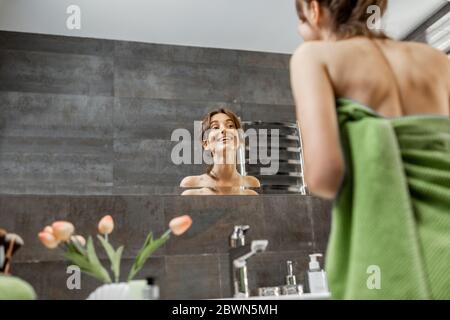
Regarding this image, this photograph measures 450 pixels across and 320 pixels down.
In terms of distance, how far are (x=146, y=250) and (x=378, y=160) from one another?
611 mm

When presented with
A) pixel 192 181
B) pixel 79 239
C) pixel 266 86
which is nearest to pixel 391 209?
pixel 79 239

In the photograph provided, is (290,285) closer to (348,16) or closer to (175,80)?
(348,16)

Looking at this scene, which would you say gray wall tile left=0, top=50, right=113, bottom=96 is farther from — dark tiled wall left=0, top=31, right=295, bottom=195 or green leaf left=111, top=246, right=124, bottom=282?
green leaf left=111, top=246, right=124, bottom=282

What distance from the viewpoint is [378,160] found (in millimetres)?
556

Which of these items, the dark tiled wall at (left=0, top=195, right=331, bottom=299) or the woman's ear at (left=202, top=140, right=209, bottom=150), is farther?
the woman's ear at (left=202, top=140, right=209, bottom=150)

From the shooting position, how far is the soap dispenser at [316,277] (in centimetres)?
113

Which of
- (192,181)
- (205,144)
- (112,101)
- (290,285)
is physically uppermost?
(112,101)

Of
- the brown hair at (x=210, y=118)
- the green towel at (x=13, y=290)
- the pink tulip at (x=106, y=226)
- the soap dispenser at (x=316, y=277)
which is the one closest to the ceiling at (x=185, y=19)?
the brown hair at (x=210, y=118)

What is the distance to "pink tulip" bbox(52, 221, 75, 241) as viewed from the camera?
937mm

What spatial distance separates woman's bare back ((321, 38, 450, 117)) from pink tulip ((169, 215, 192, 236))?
1.86ft

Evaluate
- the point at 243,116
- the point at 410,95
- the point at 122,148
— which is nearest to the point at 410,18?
the point at 243,116

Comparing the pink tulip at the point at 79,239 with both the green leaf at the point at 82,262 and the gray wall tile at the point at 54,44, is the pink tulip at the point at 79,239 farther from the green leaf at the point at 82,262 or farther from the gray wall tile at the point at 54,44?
the gray wall tile at the point at 54,44

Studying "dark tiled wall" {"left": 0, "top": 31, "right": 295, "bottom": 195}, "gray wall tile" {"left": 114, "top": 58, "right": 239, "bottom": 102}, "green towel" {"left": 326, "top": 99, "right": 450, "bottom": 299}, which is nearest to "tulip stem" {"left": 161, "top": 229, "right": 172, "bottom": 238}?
"dark tiled wall" {"left": 0, "top": 31, "right": 295, "bottom": 195}
